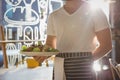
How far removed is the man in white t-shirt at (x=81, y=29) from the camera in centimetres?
122

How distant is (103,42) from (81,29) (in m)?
0.12

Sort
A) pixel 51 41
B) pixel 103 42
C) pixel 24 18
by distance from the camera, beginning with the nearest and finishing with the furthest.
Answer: pixel 103 42
pixel 51 41
pixel 24 18

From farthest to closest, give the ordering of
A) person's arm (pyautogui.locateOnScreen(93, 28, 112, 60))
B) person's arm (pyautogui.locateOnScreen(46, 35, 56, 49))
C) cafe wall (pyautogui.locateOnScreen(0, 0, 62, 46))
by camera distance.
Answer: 1. cafe wall (pyautogui.locateOnScreen(0, 0, 62, 46))
2. person's arm (pyautogui.locateOnScreen(46, 35, 56, 49))
3. person's arm (pyautogui.locateOnScreen(93, 28, 112, 60))

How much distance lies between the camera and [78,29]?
1262 millimetres

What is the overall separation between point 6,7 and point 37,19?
687 mm

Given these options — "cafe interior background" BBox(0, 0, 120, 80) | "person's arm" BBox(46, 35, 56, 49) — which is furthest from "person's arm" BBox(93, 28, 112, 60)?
"cafe interior background" BBox(0, 0, 120, 80)

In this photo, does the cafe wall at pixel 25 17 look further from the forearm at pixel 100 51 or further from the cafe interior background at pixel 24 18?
the forearm at pixel 100 51

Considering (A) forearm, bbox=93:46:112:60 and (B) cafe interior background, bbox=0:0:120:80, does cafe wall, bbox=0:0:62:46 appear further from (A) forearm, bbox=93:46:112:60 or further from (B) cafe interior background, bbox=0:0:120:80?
(A) forearm, bbox=93:46:112:60

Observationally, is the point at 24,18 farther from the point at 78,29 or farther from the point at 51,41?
the point at 78,29

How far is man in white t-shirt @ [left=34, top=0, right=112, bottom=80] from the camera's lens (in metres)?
1.22

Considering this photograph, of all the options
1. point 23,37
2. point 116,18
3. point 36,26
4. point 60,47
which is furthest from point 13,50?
point 60,47

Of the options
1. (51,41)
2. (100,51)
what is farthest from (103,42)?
(51,41)

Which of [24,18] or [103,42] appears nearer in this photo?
[103,42]

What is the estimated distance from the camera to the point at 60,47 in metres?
1.29
